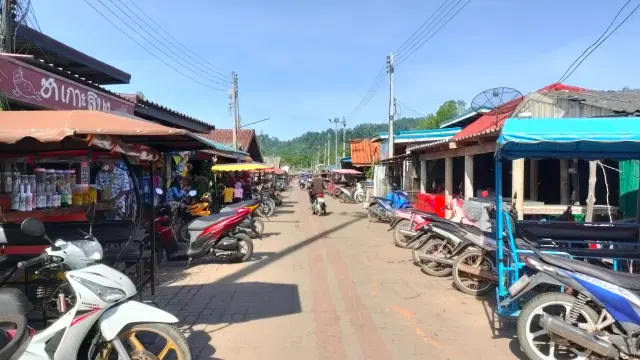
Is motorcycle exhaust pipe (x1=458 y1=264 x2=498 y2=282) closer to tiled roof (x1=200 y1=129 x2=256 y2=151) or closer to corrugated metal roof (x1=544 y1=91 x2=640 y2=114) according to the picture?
corrugated metal roof (x1=544 y1=91 x2=640 y2=114)

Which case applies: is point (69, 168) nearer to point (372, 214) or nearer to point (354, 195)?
point (372, 214)

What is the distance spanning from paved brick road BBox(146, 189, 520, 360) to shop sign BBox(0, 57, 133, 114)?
2.97m

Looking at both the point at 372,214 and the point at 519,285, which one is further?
the point at 372,214

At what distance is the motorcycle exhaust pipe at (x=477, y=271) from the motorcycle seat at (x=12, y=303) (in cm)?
508

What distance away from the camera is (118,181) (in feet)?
32.8

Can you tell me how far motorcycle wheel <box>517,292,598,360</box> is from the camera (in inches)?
160

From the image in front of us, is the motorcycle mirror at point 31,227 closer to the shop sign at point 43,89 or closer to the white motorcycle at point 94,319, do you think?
the white motorcycle at point 94,319

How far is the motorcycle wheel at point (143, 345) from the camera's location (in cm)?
351

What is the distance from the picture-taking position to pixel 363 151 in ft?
112

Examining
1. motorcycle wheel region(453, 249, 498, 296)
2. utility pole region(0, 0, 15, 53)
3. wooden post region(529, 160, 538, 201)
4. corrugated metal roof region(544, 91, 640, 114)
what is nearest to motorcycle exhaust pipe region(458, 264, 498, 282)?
motorcycle wheel region(453, 249, 498, 296)

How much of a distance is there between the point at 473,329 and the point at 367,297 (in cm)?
168

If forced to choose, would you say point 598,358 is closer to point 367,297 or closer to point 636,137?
point 636,137

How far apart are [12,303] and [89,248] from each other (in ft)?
2.22

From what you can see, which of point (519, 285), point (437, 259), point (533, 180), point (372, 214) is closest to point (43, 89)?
point (437, 259)
